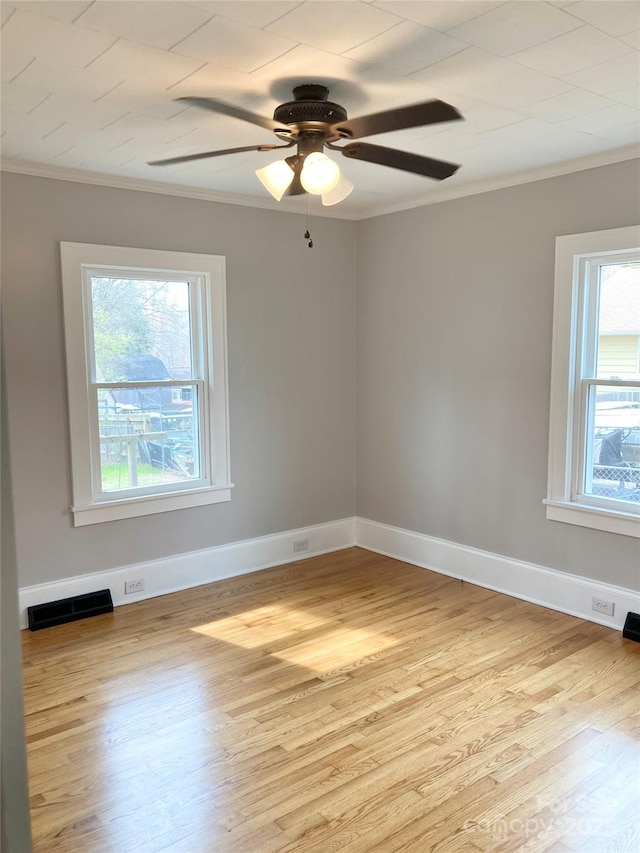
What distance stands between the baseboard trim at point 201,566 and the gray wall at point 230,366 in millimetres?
60

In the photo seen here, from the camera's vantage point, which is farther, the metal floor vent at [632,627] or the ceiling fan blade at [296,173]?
the metal floor vent at [632,627]

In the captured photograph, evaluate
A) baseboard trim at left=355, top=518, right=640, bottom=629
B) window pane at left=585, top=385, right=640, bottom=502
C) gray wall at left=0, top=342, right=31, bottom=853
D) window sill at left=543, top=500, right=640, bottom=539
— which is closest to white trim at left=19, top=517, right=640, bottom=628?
baseboard trim at left=355, top=518, right=640, bottom=629

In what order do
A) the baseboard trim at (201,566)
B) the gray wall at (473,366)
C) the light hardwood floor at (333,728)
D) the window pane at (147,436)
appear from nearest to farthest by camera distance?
the light hardwood floor at (333,728), the gray wall at (473,366), the baseboard trim at (201,566), the window pane at (147,436)

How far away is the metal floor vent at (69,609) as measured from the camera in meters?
3.62

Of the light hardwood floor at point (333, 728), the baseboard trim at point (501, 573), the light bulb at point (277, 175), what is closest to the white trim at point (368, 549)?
the baseboard trim at point (501, 573)

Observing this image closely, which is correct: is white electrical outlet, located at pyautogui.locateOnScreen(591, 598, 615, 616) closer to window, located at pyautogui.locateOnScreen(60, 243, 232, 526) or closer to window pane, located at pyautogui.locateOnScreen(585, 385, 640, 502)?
window pane, located at pyautogui.locateOnScreen(585, 385, 640, 502)

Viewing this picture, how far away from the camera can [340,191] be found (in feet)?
8.25

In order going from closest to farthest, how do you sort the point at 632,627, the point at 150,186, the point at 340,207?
1. the point at 632,627
2. the point at 150,186
3. the point at 340,207

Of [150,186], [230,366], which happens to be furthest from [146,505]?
[150,186]

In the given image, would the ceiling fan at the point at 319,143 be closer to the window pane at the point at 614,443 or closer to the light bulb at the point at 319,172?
the light bulb at the point at 319,172

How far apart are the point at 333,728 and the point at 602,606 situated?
1811 mm

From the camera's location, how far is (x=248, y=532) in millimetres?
4547

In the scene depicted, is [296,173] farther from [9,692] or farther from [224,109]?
[9,692]

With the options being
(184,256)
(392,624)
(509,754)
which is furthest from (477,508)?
(184,256)
